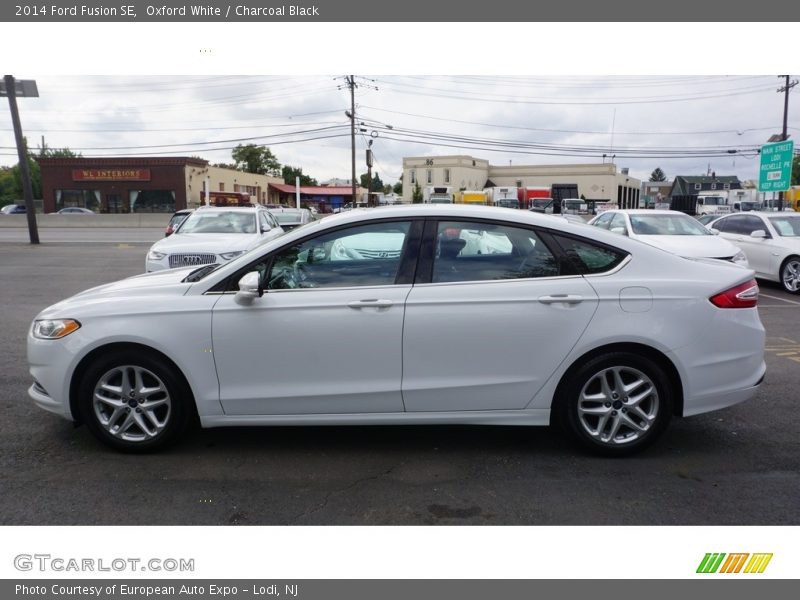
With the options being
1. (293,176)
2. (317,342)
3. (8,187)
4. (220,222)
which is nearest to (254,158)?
(293,176)

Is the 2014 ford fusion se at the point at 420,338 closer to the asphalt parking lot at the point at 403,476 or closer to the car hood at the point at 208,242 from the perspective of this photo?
the asphalt parking lot at the point at 403,476

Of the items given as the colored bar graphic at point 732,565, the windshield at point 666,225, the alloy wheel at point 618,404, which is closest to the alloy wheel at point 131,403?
the alloy wheel at point 618,404

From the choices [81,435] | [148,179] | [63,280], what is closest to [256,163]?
[148,179]

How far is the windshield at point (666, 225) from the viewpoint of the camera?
38.3 ft

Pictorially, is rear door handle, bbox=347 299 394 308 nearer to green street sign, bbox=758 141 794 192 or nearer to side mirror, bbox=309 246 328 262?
side mirror, bbox=309 246 328 262

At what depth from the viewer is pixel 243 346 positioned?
4.03 metres

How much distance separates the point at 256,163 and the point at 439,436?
9812 cm

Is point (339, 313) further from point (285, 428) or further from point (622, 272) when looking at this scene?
point (622, 272)

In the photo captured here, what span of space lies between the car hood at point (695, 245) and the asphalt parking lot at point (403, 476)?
→ 18.1 feet

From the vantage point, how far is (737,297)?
4152 mm

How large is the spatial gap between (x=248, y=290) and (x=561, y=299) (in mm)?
1987

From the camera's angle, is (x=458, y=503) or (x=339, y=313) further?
(x=339, y=313)

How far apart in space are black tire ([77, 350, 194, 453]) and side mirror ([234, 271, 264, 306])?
664 mm

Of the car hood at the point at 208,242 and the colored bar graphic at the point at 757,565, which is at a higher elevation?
the car hood at the point at 208,242
